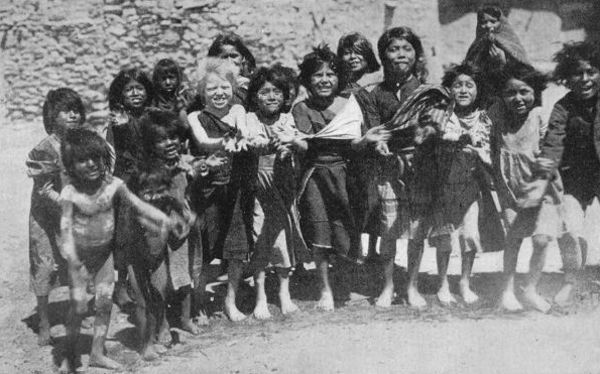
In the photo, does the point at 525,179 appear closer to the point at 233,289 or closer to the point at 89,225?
the point at 233,289

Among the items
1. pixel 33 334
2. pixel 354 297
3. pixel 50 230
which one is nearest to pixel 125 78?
pixel 50 230

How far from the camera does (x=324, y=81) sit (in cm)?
458

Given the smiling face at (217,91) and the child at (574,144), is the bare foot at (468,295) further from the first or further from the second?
the smiling face at (217,91)

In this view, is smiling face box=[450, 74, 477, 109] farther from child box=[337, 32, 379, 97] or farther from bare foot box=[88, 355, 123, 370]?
bare foot box=[88, 355, 123, 370]

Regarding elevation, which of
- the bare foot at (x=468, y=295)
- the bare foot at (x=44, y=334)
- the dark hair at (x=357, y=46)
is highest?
the dark hair at (x=357, y=46)

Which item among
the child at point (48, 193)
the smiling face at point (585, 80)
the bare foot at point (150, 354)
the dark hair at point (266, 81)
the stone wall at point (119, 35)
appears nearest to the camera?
the bare foot at point (150, 354)

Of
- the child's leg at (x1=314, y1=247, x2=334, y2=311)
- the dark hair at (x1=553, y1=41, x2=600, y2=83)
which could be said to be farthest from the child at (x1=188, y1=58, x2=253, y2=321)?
the dark hair at (x1=553, y1=41, x2=600, y2=83)

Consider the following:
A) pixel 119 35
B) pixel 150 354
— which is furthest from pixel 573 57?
pixel 119 35

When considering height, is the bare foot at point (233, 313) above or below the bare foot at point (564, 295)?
below

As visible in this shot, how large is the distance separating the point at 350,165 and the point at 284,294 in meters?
1.03

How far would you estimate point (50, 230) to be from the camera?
4434 mm

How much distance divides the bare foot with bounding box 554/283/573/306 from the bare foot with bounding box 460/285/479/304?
557mm

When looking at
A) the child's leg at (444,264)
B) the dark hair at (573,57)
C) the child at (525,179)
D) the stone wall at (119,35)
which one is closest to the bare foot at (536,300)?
the child at (525,179)

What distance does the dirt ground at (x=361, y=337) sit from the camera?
3.78 m
